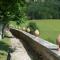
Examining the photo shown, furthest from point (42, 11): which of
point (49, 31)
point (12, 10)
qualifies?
point (12, 10)

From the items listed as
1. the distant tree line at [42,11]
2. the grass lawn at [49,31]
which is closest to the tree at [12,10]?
the grass lawn at [49,31]

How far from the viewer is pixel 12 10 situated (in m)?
15.2

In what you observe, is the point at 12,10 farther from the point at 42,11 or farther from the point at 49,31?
the point at 42,11

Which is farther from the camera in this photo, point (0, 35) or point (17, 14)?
point (0, 35)

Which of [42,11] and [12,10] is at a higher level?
[12,10]

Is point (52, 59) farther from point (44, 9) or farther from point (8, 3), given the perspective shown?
point (44, 9)

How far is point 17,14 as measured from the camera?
16.9 metres

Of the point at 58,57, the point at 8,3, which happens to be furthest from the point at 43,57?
the point at 8,3

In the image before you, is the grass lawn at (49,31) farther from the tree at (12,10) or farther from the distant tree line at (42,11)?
the distant tree line at (42,11)

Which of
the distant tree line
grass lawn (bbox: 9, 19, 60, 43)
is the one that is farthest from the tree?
the distant tree line

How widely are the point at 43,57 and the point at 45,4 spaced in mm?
44757

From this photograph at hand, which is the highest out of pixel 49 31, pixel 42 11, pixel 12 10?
pixel 12 10

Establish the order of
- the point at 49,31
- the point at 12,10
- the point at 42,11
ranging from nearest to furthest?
the point at 12,10, the point at 49,31, the point at 42,11

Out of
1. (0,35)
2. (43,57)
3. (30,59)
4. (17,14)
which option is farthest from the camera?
(0,35)
